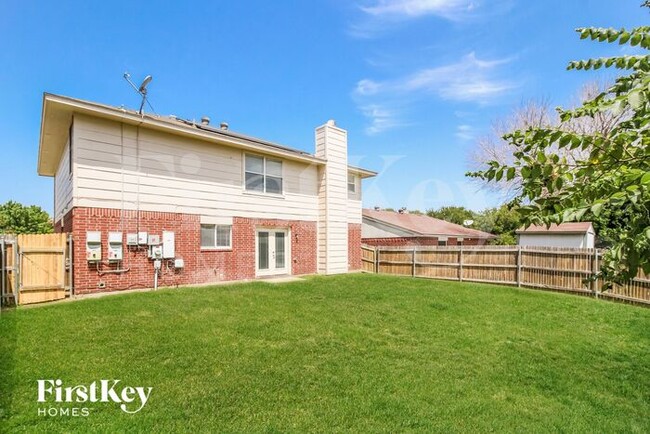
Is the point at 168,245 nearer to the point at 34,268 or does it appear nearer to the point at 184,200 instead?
the point at 184,200

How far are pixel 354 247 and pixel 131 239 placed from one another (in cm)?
944

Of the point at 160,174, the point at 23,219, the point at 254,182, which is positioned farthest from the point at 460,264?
the point at 23,219

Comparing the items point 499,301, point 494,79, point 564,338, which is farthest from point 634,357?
point 494,79

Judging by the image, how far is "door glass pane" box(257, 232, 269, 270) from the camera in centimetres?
1301

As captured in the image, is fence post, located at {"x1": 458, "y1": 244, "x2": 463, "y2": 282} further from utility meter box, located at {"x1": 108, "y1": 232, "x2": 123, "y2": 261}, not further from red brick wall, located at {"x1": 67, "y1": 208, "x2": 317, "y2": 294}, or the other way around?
utility meter box, located at {"x1": 108, "y1": 232, "x2": 123, "y2": 261}

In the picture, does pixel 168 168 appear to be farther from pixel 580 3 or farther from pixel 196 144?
pixel 580 3

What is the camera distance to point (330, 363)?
17.1 ft

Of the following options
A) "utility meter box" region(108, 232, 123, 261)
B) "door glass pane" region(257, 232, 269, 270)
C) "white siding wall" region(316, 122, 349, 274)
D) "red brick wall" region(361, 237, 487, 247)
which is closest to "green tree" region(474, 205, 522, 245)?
"red brick wall" region(361, 237, 487, 247)

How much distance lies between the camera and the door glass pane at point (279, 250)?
44.9 feet

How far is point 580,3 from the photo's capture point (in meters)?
3.75

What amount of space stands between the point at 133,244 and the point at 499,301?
33.2 feet

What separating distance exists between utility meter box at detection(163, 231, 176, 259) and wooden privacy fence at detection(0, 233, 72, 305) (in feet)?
7.38

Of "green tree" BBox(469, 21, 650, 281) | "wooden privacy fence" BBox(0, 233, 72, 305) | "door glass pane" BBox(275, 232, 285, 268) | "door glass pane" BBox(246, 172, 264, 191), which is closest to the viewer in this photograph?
"green tree" BBox(469, 21, 650, 281)

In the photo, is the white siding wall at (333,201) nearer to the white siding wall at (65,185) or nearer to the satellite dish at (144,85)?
the satellite dish at (144,85)
